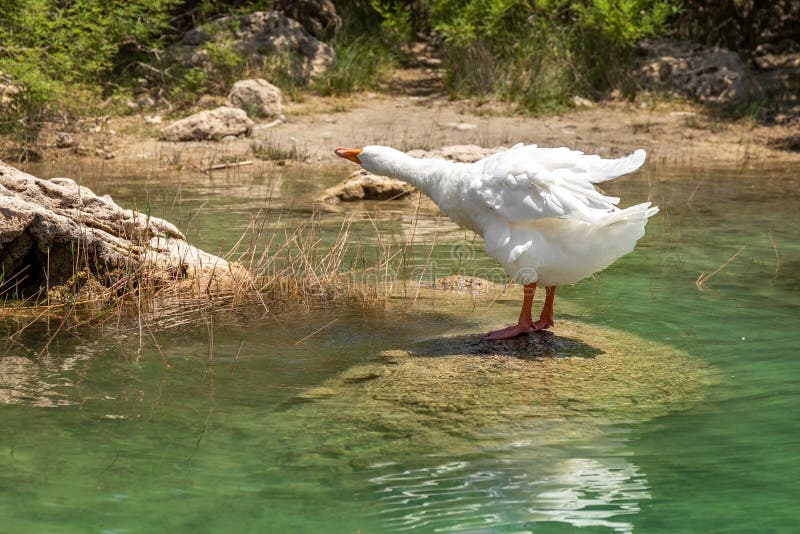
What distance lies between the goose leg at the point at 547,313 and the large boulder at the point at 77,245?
2.43 m

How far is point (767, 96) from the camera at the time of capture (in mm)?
18891

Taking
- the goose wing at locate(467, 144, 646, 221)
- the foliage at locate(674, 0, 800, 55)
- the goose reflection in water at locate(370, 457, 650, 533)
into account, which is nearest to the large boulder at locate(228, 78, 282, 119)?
the foliage at locate(674, 0, 800, 55)

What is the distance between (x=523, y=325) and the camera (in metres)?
6.48

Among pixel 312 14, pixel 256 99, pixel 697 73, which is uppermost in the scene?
pixel 312 14

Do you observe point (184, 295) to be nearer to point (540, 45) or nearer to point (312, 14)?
point (540, 45)

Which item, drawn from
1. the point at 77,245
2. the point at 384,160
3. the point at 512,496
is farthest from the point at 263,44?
the point at 512,496

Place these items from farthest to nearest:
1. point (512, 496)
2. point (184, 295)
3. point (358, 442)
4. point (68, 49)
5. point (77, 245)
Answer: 1. point (68, 49)
2. point (184, 295)
3. point (77, 245)
4. point (358, 442)
5. point (512, 496)

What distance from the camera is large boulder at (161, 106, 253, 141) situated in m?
16.4

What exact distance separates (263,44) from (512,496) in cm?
1686

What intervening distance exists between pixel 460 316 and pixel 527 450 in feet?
8.67

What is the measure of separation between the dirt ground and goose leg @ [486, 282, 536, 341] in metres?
8.89

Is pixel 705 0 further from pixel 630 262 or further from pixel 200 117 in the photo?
pixel 630 262

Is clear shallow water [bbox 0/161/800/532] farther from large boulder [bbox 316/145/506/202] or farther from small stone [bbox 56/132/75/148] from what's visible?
small stone [bbox 56/132/75/148]

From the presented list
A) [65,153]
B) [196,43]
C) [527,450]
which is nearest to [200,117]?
[65,153]
